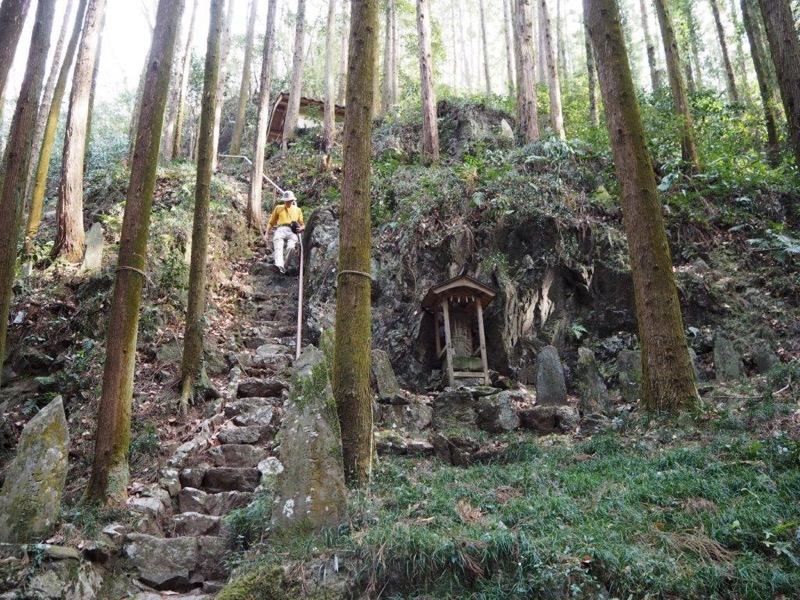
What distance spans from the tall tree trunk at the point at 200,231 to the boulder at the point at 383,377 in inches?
101

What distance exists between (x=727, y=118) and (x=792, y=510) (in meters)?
17.5

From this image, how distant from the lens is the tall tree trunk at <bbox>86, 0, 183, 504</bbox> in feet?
17.8

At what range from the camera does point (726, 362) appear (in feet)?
28.3

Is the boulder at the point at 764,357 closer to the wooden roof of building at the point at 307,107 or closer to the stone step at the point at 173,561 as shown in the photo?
the stone step at the point at 173,561

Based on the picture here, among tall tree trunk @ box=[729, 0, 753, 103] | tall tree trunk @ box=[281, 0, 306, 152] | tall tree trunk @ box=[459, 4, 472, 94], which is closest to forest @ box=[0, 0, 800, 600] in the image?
tall tree trunk @ box=[281, 0, 306, 152]

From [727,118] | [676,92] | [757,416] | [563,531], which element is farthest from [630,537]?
[727,118]

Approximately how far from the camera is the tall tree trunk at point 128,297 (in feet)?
17.8

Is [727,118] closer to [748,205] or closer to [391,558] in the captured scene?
[748,205]

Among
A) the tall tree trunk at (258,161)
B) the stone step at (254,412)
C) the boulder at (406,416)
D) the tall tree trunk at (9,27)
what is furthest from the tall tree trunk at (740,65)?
the tall tree trunk at (9,27)

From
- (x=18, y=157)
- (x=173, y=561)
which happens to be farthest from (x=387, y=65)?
(x=173, y=561)

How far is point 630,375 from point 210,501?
5961 mm

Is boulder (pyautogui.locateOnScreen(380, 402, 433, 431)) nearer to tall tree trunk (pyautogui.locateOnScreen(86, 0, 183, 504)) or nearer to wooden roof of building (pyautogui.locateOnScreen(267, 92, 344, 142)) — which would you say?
tall tree trunk (pyautogui.locateOnScreen(86, 0, 183, 504))

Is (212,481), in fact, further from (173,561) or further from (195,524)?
(173,561)

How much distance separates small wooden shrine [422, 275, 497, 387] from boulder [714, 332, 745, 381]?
3.54 metres
